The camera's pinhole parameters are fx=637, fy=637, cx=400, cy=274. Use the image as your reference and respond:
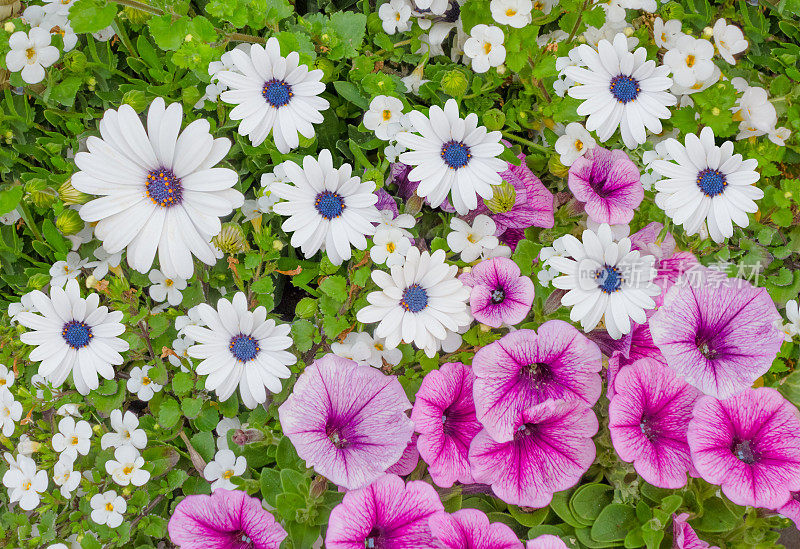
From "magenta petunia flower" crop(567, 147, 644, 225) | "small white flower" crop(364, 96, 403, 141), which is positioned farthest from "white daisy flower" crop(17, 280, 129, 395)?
"magenta petunia flower" crop(567, 147, 644, 225)

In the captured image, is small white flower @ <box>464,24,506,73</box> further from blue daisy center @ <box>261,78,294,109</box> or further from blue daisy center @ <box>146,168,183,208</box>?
blue daisy center @ <box>146,168,183,208</box>

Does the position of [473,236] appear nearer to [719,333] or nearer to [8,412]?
[719,333]

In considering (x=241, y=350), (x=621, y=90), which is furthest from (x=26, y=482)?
(x=621, y=90)

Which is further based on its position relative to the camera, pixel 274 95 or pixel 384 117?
pixel 384 117

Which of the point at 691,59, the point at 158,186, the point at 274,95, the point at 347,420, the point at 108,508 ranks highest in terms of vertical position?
the point at 691,59

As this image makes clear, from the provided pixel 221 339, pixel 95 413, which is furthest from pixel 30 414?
pixel 221 339

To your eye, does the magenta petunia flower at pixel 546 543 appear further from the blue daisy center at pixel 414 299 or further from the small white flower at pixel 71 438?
the small white flower at pixel 71 438
